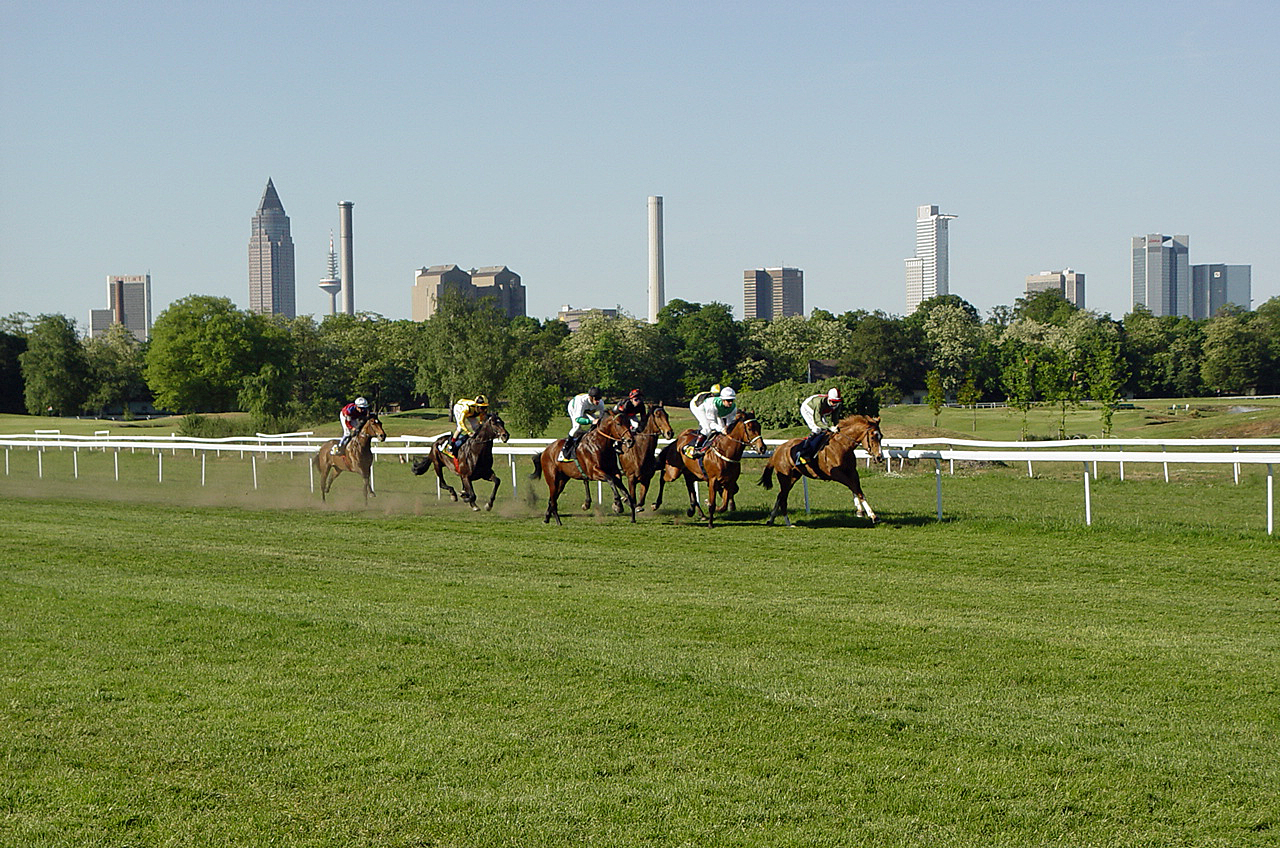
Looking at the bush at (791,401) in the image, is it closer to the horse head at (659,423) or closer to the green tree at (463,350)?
the green tree at (463,350)

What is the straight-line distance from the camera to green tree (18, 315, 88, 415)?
75312 mm

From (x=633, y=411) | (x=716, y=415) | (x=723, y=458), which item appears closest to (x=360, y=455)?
(x=633, y=411)

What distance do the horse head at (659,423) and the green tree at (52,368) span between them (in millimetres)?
68953

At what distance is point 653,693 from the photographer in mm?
6387

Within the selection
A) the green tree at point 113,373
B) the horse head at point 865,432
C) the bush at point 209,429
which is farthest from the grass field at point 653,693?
the green tree at point 113,373

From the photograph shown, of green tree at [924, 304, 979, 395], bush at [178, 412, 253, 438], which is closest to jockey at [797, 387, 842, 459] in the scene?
bush at [178, 412, 253, 438]

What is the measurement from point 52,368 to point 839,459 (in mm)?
71920

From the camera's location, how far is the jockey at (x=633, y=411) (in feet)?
52.7

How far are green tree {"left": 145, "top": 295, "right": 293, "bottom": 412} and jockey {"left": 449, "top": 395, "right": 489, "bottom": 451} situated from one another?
57.4 meters

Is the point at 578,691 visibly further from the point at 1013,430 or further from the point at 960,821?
the point at 1013,430

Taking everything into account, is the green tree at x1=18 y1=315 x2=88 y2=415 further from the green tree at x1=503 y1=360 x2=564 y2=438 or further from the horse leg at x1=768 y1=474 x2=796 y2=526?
the horse leg at x1=768 y1=474 x2=796 y2=526

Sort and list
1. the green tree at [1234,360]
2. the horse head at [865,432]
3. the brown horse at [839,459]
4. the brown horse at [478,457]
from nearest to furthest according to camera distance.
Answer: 1. the horse head at [865,432]
2. the brown horse at [839,459]
3. the brown horse at [478,457]
4. the green tree at [1234,360]

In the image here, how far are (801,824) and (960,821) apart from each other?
58 cm

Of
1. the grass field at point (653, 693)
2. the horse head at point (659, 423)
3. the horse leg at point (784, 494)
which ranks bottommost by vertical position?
the grass field at point (653, 693)
